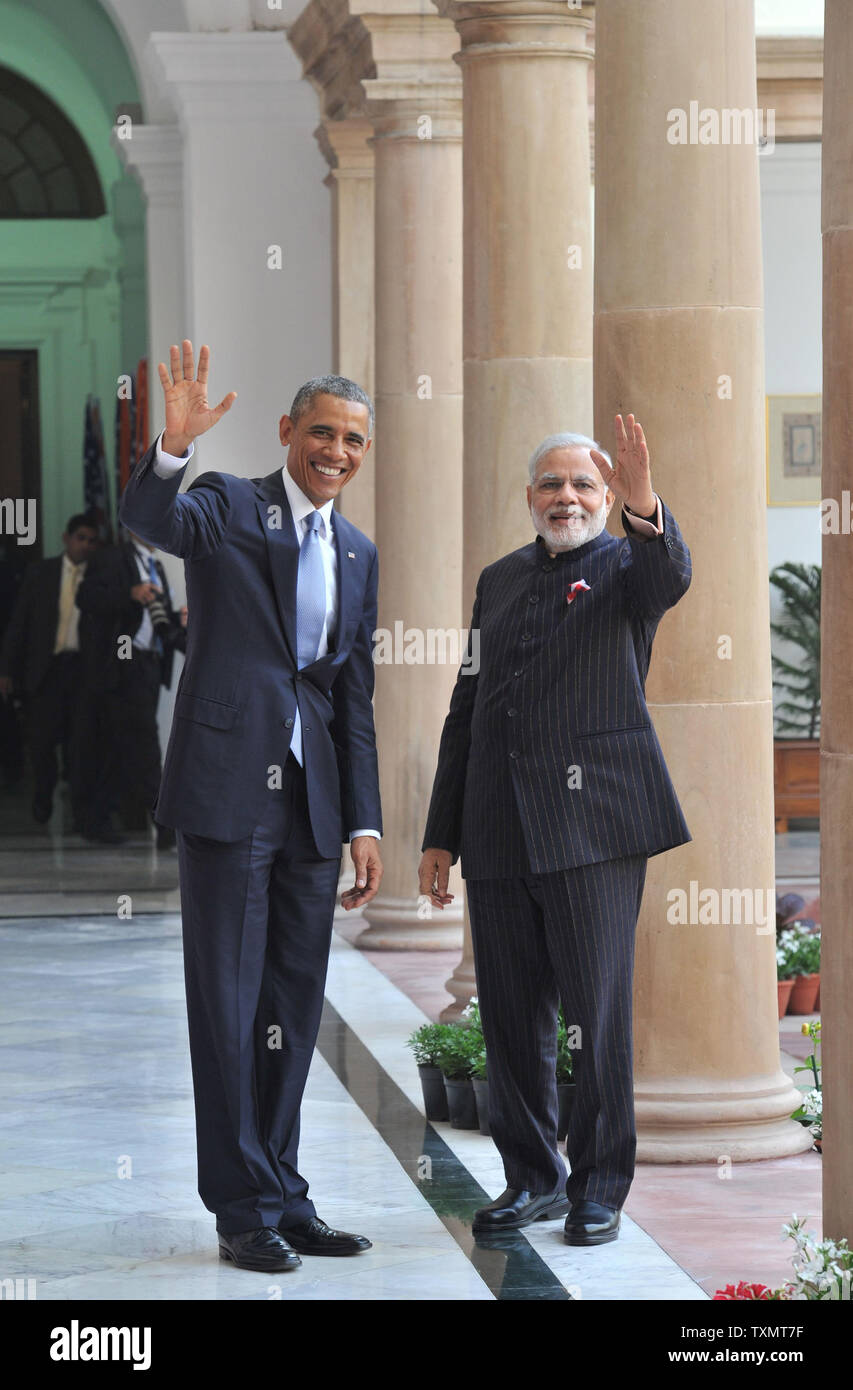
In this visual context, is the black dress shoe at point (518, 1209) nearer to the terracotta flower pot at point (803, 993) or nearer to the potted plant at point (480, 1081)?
the potted plant at point (480, 1081)

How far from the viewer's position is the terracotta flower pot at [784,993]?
8.07 metres

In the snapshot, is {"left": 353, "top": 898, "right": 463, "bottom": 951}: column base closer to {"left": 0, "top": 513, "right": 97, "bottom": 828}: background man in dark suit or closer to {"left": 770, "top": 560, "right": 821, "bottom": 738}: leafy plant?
{"left": 0, "top": 513, "right": 97, "bottom": 828}: background man in dark suit

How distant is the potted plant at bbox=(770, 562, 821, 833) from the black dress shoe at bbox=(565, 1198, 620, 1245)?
9.52 meters

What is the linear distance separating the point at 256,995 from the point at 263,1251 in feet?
1.83

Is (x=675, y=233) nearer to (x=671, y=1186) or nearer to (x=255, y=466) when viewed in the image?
(x=671, y=1186)

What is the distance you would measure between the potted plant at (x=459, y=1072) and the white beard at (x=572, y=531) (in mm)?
1875

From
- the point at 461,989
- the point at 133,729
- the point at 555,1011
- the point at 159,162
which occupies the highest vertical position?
the point at 159,162

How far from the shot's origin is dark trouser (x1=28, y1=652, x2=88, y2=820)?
13903mm

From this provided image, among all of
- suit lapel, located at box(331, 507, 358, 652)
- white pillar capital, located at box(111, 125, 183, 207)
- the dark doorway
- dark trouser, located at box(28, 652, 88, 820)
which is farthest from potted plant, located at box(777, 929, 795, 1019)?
the dark doorway

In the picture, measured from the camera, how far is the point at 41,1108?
6727mm

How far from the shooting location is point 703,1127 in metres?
5.79

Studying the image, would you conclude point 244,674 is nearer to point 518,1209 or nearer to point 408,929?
point 518,1209

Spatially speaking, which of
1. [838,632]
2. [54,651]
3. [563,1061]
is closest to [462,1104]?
[563,1061]

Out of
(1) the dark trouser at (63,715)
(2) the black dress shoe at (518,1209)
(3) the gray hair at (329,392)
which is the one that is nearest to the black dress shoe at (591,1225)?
(2) the black dress shoe at (518,1209)
